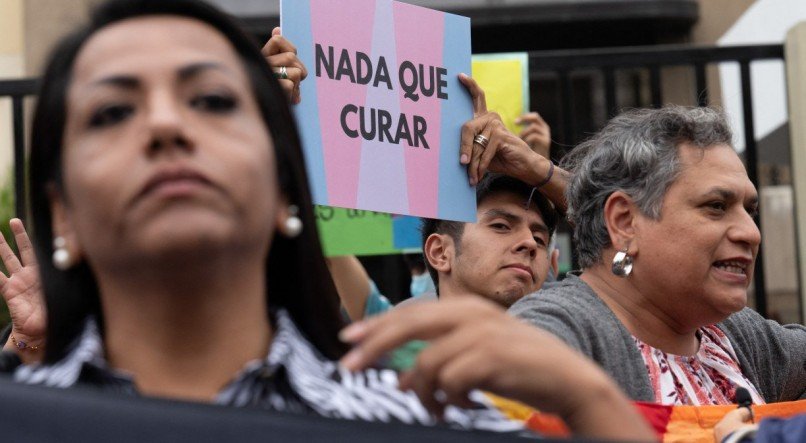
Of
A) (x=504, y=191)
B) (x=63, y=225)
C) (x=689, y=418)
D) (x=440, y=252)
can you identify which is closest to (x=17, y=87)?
(x=440, y=252)

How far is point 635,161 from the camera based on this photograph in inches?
130

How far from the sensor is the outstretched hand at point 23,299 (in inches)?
129

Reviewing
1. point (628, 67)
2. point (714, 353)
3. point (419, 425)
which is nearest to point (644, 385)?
point (714, 353)

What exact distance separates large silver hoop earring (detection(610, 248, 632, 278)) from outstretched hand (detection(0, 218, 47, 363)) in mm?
1382

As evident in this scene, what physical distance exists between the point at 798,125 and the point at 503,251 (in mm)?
1751

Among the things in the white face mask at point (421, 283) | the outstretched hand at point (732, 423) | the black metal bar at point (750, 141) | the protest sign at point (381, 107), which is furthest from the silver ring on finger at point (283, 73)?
the black metal bar at point (750, 141)

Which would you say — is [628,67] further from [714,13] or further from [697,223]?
[714,13]

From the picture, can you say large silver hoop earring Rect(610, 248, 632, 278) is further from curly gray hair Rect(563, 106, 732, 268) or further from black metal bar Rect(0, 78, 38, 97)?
black metal bar Rect(0, 78, 38, 97)

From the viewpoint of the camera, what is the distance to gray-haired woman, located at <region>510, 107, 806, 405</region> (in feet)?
10.2

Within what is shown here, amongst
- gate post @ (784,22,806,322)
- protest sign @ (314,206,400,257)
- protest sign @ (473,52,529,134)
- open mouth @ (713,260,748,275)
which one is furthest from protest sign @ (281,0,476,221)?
gate post @ (784,22,806,322)

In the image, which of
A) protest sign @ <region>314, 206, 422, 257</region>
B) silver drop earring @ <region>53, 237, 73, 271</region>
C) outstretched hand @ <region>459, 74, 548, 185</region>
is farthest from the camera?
protest sign @ <region>314, 206, 422, 257</region>

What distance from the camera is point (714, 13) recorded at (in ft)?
41.5

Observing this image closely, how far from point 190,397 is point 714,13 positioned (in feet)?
38.2

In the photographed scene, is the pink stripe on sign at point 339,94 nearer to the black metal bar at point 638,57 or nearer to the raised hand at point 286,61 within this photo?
the raised hand at point 286,61
